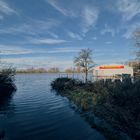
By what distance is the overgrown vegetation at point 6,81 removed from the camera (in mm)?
26016

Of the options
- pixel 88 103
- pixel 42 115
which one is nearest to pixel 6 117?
pixel 42 115

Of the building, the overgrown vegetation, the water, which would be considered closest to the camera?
the water

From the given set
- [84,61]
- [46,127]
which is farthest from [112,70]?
[46,127]

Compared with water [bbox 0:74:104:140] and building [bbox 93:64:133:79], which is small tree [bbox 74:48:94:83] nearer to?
Result: building [bbox 93:64:133:79]

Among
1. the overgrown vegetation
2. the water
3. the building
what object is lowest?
the water

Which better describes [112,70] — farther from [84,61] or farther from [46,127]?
[46,127]

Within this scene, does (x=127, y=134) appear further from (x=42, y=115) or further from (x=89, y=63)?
(x=89, y=63)

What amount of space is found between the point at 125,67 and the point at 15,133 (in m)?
33.5

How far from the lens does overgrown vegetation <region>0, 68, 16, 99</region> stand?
2602 cm

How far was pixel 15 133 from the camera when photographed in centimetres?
998

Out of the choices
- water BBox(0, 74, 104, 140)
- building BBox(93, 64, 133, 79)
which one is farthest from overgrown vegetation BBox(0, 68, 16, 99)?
building BBox(93, 64, 133, 79)

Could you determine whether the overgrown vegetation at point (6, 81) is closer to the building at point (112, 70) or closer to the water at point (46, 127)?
the water at point (46, 127)

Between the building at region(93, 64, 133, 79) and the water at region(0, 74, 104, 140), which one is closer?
the water at region(0, 74, 104, 140)

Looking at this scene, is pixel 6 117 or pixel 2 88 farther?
pixel 2 88
